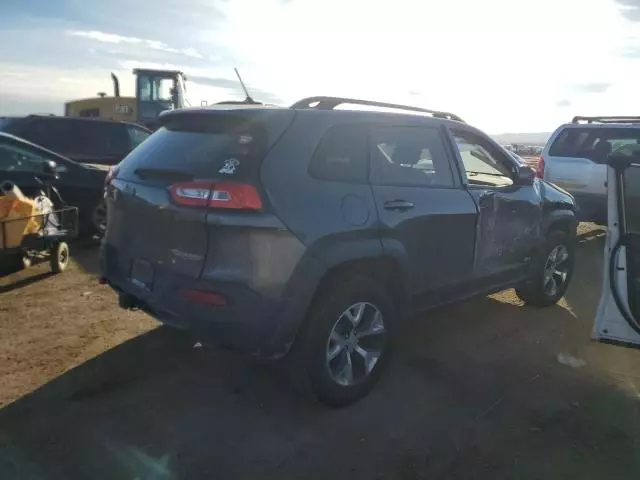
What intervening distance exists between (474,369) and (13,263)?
536 centimetres

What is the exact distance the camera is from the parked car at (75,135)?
34.1ft

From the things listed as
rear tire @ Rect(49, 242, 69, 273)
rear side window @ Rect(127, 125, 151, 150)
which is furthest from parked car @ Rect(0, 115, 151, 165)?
rear tire @ Rect(49, 242, 69, 273)

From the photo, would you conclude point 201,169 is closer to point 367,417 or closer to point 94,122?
point 367,417

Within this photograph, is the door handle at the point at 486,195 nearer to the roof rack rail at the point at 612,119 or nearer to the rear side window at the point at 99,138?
the roof rack rail at the point at 612,119

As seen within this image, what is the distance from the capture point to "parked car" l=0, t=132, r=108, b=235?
7312 millimetres

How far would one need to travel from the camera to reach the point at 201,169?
3.32m

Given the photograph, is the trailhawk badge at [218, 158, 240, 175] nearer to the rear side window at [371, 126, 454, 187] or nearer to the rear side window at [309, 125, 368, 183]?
the rear side window at [309, 125, 368, 183]

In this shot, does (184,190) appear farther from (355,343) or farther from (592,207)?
(592,207)

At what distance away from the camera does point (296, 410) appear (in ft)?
12.0

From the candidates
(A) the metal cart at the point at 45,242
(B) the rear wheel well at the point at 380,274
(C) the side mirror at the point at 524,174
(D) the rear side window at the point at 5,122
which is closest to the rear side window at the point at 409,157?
(B) the rear wheel well at the point at 380,274

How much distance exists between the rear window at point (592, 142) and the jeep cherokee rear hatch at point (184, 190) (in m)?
7.07

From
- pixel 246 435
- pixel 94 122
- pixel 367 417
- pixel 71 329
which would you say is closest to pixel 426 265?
pixel 367 417

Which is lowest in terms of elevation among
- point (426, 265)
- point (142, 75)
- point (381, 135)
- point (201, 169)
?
point (426, 265)

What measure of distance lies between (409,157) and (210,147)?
1491 mm
